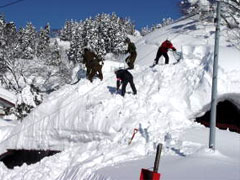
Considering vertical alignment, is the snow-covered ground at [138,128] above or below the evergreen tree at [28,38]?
below

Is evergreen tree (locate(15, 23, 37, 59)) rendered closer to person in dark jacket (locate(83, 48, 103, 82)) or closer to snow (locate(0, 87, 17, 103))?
snow (locate(0, 87, 17, 103))

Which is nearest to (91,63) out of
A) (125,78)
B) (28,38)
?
(125,78)

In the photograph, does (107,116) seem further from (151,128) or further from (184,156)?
Answer: (184,156)

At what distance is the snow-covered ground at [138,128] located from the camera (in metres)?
8.48

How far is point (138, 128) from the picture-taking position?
473 inches

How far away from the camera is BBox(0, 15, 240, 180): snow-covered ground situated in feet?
27.8

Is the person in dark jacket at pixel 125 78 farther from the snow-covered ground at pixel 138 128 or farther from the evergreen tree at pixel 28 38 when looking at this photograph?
the evergreen tree at pixel 28 38

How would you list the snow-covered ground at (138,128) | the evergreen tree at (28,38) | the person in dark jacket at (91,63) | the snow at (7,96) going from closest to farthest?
the snow-covered ground at (138,128) → the person in dark jacket at (91,63) → the snow at (7,96) → the evergreen tree at (28,38)

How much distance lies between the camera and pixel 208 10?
21.8 m

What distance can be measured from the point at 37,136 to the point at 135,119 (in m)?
4.95

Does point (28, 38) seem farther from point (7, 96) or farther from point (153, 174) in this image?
point (153, 174)

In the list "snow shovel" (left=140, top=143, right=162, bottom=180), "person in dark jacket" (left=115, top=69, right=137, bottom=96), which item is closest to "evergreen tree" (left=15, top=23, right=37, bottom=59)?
"person in dark jacket" (left=115, top=69, right=137, bottom=96)

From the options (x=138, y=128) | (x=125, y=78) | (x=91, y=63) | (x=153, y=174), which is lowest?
(x=153, y=174)

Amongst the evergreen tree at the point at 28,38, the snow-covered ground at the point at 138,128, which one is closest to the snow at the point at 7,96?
the snow-covered ground at the point at 138,128
